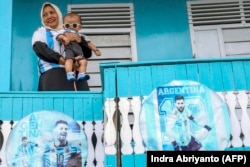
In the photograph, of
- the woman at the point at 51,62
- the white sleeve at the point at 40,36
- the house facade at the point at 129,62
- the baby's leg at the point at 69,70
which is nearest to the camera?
the house facade at the point at 129,62

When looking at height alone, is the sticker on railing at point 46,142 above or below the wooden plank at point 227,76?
below

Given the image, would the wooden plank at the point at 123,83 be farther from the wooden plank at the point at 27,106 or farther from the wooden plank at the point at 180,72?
the wooden plank at the point at 27,106

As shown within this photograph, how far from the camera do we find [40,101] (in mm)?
5844

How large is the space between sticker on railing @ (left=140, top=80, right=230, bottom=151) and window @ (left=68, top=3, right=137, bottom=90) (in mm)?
2423

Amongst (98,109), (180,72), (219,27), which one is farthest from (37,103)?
(219,27)

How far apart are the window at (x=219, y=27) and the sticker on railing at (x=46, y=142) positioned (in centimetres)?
289

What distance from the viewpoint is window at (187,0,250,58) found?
7.86m

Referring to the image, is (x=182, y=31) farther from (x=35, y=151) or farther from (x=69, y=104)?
(x=35, y=151)

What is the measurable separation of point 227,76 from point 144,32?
2.68 metres

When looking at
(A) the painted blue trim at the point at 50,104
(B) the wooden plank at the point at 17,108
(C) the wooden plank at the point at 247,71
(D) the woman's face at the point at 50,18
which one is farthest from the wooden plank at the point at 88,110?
(C) the wooden plank at the point at 247,71

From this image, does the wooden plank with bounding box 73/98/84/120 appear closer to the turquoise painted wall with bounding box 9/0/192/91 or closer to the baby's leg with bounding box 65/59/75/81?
the baby's leg with bounding box 65/59/75/81

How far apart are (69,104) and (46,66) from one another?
959 millimetres

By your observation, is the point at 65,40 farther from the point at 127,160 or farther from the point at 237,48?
the point at 237,48

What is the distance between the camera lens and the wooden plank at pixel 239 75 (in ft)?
18.0
